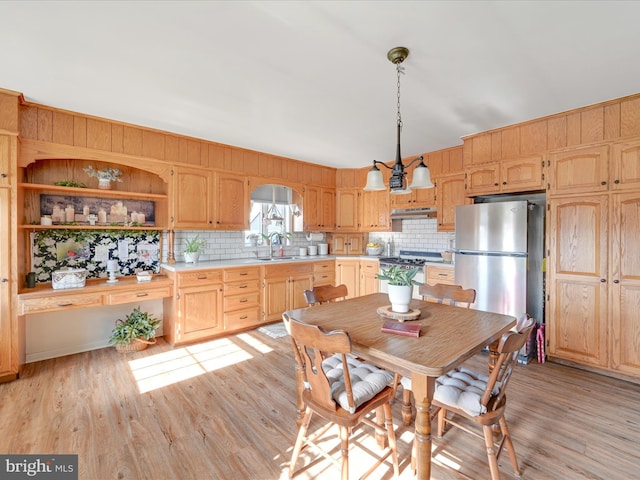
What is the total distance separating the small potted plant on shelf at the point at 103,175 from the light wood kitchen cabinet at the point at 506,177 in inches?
164

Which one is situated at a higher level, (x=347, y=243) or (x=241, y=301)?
(x=347, y=243)

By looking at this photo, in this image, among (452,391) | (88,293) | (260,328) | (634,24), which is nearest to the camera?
(452,391)

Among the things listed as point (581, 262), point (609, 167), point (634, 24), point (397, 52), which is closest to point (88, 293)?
point (397, 52)

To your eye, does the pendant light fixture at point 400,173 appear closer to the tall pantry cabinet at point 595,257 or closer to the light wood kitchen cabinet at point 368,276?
the tall pantry cabinet at point 595,257

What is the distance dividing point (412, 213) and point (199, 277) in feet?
10.4

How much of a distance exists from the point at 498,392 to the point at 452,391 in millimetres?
250

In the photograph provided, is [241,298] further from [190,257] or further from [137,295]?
[137,295]

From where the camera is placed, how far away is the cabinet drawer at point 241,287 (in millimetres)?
3779

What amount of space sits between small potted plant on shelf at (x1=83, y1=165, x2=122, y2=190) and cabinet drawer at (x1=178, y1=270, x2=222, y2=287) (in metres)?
1.27

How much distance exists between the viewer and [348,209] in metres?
5.31

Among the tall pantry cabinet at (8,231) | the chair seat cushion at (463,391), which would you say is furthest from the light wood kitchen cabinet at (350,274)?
the tall pantry cabinet at (8,231)

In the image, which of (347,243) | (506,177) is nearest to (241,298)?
A: (347,243)

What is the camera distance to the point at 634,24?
1.72 m

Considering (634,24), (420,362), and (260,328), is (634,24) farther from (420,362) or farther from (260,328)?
(260,328)
